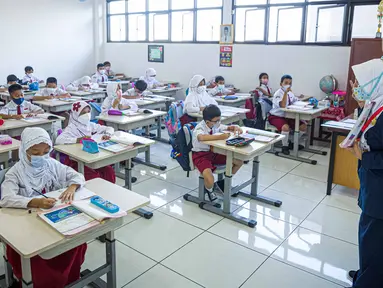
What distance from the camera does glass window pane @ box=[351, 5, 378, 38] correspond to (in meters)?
5.84

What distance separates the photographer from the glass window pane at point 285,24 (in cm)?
666

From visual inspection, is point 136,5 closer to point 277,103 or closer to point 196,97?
point 196,97

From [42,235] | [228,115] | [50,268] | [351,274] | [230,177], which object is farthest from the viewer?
[228,115]

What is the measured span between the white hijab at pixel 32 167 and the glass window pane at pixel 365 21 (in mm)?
5588

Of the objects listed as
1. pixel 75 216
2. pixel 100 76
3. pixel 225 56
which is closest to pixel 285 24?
pixel 225 56

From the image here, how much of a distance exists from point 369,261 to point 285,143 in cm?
374

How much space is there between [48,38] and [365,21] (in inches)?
298

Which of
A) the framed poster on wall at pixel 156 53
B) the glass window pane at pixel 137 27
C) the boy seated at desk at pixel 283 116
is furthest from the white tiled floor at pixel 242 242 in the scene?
the glass window pane at pixel 137 27

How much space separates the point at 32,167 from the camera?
86.4 inches

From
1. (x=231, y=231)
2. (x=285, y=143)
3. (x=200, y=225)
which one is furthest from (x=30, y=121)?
(x=285, y=143)

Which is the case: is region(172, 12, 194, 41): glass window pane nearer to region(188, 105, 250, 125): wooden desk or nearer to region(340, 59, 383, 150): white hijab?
region(188, 105, 250, 125): wooden desk

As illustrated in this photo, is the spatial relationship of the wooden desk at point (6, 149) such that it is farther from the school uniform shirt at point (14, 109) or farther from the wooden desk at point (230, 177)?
the wooden desk at point (230, 177)

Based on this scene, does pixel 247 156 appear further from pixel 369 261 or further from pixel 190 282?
pixel 369 261

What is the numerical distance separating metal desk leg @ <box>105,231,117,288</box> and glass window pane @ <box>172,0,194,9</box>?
7109mm
